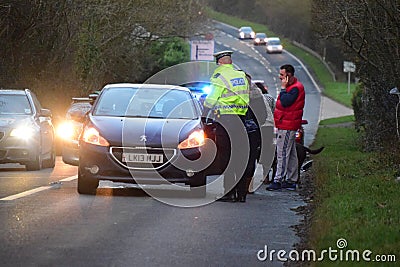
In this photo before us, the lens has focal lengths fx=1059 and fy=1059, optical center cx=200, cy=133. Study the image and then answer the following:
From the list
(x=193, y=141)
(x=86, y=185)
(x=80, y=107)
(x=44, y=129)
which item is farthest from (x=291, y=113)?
(x=80, y=107)

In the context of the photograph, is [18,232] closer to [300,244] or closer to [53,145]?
[300,244]

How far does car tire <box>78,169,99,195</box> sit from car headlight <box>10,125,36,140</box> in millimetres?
6053

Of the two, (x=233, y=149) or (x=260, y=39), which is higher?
(x=260, y=39)

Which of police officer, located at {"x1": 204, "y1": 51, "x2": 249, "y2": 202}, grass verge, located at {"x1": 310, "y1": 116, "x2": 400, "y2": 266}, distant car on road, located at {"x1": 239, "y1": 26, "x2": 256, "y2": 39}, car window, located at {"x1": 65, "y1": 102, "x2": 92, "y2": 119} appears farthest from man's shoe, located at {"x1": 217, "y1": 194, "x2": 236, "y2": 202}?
distant car on road, located at {"x1": 239, "y1": 26, "x2": 256, "y2": 39}

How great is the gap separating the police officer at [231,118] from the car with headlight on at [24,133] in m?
6.63

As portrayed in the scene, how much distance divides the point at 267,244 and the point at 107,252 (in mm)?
1796

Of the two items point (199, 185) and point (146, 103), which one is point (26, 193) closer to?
point (146, 103)

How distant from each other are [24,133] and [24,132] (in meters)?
0.02

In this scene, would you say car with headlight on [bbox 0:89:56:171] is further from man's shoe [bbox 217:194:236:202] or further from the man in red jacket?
Answer: man's shoe [bbox 217:194:236:202]

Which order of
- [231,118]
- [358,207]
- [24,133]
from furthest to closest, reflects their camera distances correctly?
[24,133] → [231,118] → [358,207]

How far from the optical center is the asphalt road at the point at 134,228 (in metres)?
9.52

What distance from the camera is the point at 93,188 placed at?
15.0m

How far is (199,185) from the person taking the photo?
1474 centimetres

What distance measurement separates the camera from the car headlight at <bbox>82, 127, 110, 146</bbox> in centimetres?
1453
